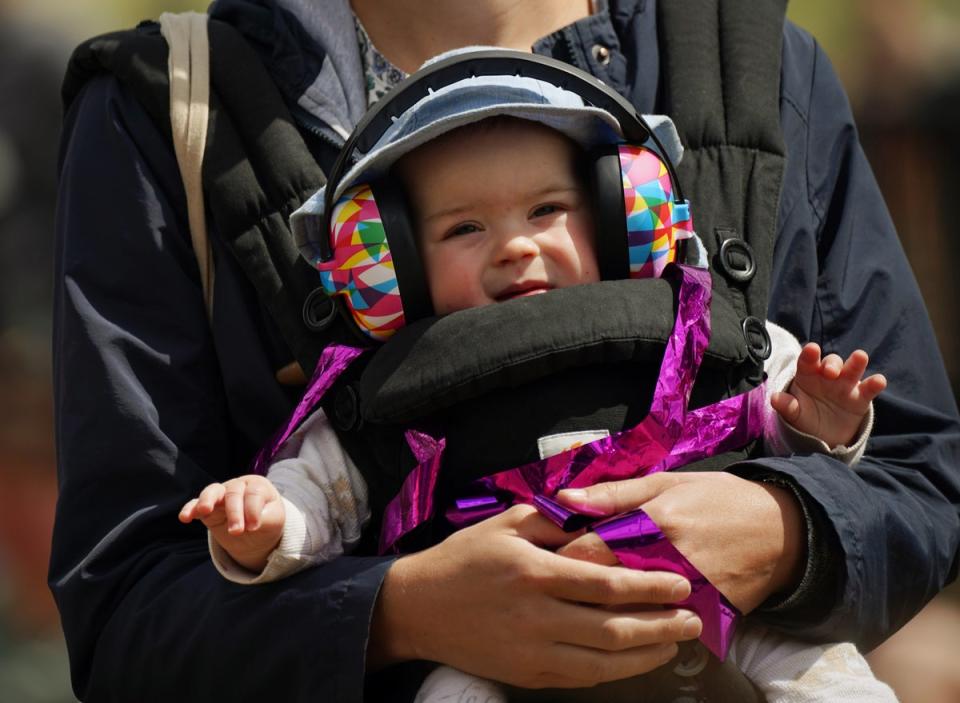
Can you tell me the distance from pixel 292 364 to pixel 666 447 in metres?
0.62

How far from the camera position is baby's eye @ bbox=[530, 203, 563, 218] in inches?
87.8

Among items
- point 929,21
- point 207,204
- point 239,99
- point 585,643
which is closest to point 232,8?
point 239,99

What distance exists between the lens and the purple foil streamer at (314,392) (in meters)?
2.20

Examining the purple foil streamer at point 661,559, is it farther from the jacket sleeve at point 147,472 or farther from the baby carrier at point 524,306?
the jacket sleeve at point 147,472

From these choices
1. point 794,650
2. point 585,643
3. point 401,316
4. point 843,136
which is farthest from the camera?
point 843,136

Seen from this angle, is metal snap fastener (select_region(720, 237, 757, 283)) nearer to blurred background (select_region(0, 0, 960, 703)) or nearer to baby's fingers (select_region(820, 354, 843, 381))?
baby's fingers (select_region(820, 354, 843, 381))

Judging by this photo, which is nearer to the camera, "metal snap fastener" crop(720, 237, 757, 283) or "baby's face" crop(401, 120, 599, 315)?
"baby's face" crop(401, 120, 599, 315)

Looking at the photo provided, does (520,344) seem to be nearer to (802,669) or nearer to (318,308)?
(318,308)

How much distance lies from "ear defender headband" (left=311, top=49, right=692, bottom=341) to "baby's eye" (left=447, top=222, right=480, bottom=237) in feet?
0.21

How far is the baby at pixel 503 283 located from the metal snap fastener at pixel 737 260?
0.15 m

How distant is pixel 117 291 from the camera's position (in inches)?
91.0

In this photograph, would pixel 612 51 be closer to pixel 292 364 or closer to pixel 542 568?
pixel 292 364

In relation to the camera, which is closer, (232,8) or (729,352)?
(729,352)

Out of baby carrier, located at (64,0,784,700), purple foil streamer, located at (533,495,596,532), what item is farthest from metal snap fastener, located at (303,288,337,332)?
purple foil streamer, located at (533,495,596,532)
